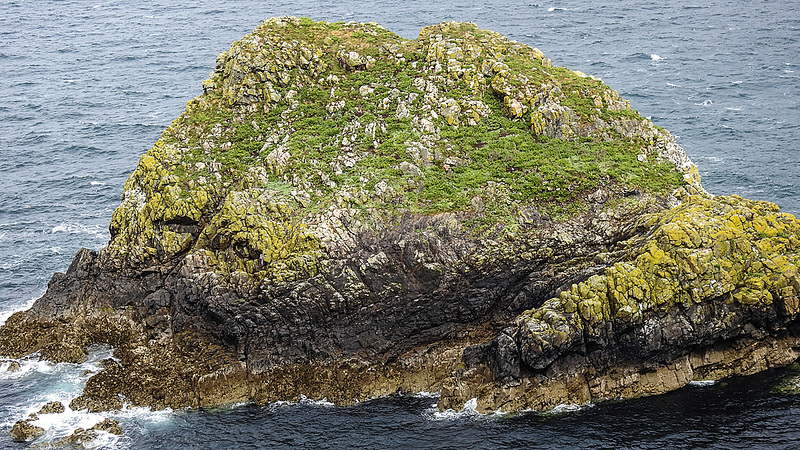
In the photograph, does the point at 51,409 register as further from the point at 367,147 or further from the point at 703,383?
the point at 703,383

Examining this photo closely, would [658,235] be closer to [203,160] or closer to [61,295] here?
[203,160]

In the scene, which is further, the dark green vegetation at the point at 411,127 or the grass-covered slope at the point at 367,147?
the dark green vegetation at the point at 411,127

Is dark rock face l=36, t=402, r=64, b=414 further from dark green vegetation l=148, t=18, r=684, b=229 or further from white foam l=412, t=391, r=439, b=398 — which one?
white foam l=412, t=391, r=439, b=398

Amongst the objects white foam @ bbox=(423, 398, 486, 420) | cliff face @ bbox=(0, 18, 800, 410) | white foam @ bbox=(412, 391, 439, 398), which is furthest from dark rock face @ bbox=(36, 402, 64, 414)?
white foam @ bbox=(423, 398, 486, 420)

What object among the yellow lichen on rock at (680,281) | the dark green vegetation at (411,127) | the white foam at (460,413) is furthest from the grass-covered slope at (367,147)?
the white foam at (460,413)

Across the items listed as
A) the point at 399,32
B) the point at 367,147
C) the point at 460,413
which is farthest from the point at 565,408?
the point at 399,32

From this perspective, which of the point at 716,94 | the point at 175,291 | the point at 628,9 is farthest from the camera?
Result: the point at 628,9

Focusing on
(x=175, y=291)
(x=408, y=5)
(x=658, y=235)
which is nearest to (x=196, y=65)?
(x=408, y=5)

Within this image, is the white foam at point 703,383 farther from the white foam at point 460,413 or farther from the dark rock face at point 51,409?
the dark rock face at point 51,409
